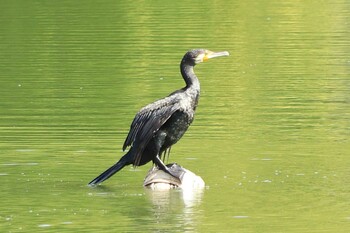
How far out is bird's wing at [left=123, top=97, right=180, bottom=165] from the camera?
15844mm

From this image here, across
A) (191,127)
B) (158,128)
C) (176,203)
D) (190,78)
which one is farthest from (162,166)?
(191,127)

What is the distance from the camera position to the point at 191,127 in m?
20.2

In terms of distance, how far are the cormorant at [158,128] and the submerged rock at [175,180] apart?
6 centimetres

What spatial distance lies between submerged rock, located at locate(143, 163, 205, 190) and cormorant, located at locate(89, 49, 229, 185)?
0.06 metres

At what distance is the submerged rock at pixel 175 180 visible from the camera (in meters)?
15.9

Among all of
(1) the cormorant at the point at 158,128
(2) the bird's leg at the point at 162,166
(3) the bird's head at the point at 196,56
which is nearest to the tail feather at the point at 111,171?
(1) the cormorant at the point at 158,128

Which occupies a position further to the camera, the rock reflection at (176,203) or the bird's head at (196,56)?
the bird's head at (196,56)

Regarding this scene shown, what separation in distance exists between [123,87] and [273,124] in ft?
18.8

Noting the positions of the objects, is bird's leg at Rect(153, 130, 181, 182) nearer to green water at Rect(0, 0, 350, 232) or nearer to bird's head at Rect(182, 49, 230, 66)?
green water at Rect(0, 0, 350, 232)

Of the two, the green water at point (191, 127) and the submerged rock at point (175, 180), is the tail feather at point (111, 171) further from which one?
the submerged rock at point (175, 180)

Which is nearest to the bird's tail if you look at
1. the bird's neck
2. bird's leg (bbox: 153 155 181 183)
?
bird's leg (bbox: 153 155 181 183)

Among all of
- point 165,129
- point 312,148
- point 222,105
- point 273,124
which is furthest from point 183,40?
point 165,129

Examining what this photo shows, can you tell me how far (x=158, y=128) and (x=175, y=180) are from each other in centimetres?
61

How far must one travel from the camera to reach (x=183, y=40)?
33062 millimetres
